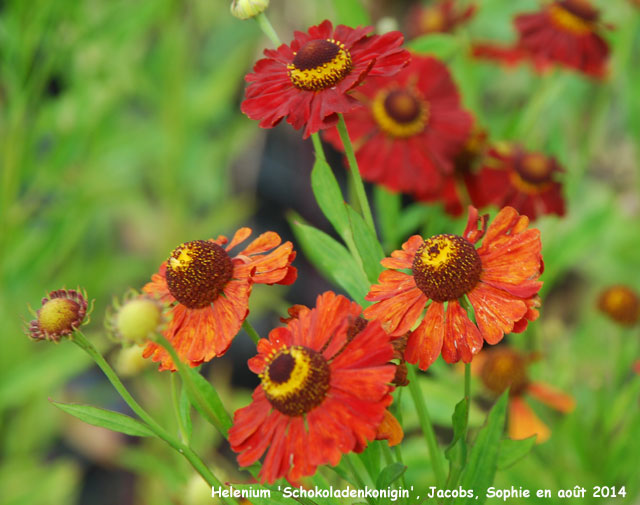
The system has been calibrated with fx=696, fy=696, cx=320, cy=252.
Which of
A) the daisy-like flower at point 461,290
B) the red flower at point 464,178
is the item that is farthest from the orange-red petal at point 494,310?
the red flower at point 464,178

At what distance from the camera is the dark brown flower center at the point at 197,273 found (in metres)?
0.48

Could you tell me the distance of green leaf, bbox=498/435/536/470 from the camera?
0.47 metres

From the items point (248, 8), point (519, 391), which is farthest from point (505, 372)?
point (248, 8)

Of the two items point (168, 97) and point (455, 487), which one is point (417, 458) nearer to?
point (455, 487)

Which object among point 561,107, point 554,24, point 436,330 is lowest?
point 561,107

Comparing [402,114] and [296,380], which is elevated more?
[296,380]

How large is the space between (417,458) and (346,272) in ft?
1.04

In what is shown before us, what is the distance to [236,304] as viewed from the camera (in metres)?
0.47

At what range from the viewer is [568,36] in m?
0.91

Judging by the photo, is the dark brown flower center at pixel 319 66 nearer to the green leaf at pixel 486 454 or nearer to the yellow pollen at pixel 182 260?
the yellow pollen at pixel 182 260

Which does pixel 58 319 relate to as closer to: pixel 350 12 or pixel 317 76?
pixel 317 76

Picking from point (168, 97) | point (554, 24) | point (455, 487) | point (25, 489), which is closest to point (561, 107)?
point (554, 24)

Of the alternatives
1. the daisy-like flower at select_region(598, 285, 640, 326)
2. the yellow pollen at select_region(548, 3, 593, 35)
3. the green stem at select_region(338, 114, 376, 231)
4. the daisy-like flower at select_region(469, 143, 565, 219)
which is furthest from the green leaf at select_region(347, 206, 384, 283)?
the yellow pollen at select_region(548, 3, 593, 35)

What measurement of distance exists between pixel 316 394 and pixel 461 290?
0.41ft
